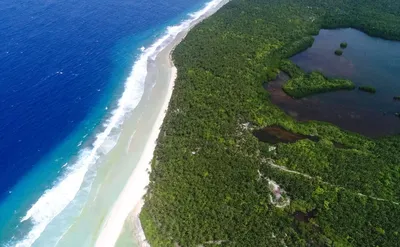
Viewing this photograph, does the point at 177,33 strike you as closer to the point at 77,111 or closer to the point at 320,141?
the point at 77,111

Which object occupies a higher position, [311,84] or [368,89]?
[311,84]

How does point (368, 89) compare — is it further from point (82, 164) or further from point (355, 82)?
point (82, 164)

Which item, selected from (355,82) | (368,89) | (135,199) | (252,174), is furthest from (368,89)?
(135,199)

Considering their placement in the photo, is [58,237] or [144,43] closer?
[58,237]

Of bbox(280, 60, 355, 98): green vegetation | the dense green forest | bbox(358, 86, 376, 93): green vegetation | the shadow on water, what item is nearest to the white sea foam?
the dense green forest

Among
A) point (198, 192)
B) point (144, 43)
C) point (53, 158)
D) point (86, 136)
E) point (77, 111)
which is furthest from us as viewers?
point (144, 43)

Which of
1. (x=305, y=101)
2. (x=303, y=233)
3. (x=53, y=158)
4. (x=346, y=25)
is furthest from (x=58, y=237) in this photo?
(x=346, y=25)

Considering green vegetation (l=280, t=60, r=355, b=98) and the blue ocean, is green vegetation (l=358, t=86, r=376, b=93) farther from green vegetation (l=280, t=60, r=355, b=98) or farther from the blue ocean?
the blue ocean
